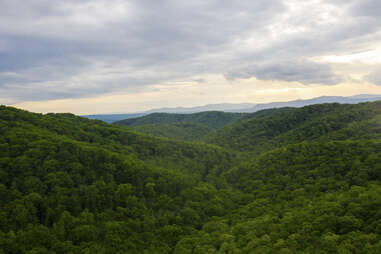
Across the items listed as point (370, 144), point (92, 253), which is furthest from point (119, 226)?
point (370, 144)

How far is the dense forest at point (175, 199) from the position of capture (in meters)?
30.2

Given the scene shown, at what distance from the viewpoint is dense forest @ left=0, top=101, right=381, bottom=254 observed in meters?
30.2

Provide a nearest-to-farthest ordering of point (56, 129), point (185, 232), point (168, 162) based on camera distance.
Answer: point (185, 232), point (56, 129), point (168, 162)

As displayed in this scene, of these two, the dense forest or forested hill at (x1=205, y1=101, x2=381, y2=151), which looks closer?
the dense forest

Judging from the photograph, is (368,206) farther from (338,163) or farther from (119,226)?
(119,226)

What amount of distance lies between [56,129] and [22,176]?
29.3m

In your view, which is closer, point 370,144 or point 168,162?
point 370,144

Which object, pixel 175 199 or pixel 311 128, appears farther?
pixel 311 128

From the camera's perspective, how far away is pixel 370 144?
56.0 meters

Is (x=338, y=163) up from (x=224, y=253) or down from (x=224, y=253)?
up

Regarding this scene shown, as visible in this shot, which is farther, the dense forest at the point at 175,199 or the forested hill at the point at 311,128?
the forested hill at the point at 311,128

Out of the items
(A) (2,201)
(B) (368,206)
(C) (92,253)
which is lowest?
(C) (92,253)

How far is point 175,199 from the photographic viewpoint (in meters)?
49.0

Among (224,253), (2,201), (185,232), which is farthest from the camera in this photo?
(185,232)
